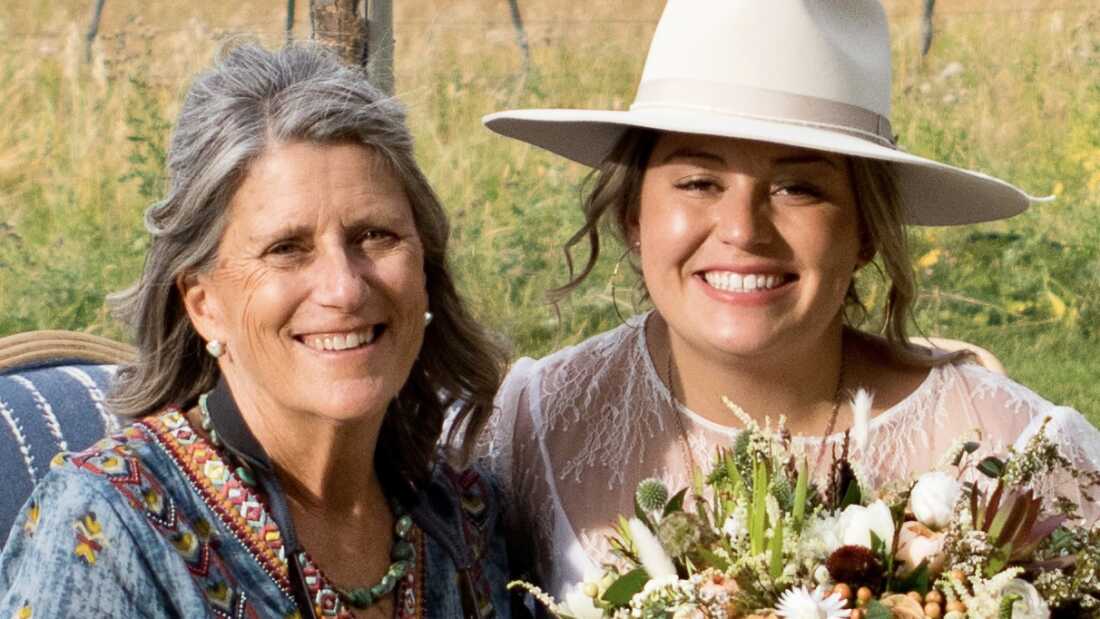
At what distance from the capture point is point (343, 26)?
4883 millimetres

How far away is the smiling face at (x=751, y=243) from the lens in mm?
2869

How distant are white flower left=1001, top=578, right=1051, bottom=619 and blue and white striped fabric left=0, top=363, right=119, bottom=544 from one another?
5.43 feet

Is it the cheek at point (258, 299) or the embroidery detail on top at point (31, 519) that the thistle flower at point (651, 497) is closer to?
the cheek at point (258, 299)

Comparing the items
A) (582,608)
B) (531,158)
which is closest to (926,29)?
(531,158)

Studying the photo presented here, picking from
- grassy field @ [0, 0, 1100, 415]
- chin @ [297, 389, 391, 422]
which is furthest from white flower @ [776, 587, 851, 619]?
grassy field @ [0, 0, 1100, 415]

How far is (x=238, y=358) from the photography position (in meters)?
2.73

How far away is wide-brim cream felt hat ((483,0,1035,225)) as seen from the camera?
9.50 ft

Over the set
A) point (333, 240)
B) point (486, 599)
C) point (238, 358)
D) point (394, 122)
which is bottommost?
point (486, 599)

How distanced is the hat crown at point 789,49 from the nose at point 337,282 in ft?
2.39

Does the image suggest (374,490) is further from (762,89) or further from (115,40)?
(115,40)

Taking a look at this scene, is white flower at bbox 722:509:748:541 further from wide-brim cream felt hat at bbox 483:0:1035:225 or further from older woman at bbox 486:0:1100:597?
wide-brim cream felt hat at bbox 483:0:1035:225

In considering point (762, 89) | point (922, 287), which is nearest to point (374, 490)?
point (762, 89)

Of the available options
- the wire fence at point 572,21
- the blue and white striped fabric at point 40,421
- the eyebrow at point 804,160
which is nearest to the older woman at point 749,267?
the eyebrow at point 804,160

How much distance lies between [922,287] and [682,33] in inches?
173
